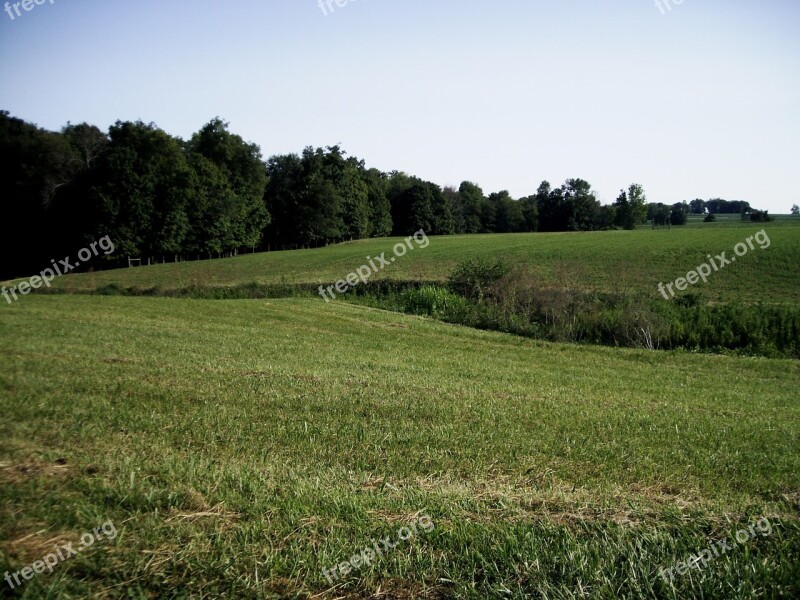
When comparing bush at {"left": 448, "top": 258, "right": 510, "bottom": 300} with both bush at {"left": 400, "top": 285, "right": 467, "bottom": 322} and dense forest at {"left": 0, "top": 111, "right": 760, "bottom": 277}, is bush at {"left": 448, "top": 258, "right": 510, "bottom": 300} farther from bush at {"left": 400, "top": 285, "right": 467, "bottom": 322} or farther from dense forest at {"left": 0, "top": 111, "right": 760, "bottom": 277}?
dense forest at {"left": 0, "top": 111, "right": 760, "bottom": 277}

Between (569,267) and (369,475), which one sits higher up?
(369,475)

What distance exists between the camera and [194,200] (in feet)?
225

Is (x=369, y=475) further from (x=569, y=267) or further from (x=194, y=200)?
(x=194, y=200)

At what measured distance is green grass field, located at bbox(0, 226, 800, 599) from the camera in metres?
3.05

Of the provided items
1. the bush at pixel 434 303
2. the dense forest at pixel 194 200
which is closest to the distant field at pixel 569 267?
the bush at pixel 434 303

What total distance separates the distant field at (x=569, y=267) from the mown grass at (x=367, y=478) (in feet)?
85.7

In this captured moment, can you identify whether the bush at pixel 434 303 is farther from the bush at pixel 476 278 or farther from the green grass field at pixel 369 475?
the green grass field at pixel 369 475

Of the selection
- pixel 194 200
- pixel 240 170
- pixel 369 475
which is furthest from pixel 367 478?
pixel 240 170

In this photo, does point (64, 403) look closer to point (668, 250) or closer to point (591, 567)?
point (591, 567)

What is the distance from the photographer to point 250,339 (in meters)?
14.8

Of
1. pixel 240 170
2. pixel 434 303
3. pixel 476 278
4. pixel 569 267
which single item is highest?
pixel 240 170

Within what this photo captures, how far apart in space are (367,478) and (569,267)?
43582mm

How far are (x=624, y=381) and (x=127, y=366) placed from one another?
1074 cm

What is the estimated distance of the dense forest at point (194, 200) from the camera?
50.3 m
